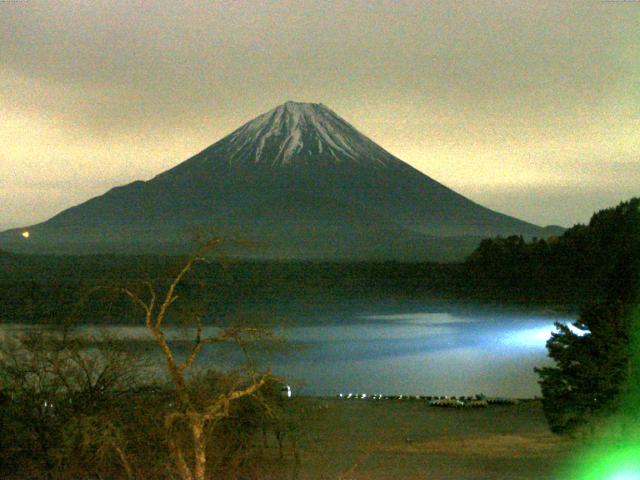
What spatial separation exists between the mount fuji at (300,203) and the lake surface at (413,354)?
40.8 m

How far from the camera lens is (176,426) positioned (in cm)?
800

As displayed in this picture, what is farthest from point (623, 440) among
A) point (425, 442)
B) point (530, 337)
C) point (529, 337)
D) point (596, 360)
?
point (529, 337)

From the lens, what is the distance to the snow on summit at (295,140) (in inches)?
4370

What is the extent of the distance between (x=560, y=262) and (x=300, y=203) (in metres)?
50.8

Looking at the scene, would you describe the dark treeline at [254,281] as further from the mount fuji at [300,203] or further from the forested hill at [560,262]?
the mount fuji at [300,203]

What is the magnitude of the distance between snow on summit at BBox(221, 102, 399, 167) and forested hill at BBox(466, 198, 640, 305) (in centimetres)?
4311

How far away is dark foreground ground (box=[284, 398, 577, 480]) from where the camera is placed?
14.5 meters

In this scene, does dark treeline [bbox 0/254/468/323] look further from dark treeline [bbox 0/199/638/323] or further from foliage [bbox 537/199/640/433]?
foliage [bbox 537/199/640/433]

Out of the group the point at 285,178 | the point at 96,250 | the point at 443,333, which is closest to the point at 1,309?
the point at 443,333

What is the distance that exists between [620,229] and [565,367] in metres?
40.0

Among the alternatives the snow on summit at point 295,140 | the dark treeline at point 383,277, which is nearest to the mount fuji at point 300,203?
the snow on summit at point 295,140

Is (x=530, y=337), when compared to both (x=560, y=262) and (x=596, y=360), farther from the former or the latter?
(x=596, y=360)

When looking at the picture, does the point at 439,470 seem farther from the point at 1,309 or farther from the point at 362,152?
the point at 362,152

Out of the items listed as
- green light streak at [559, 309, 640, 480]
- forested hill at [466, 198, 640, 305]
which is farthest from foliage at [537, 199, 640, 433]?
forested hill at [466, 198, 640, 305]
